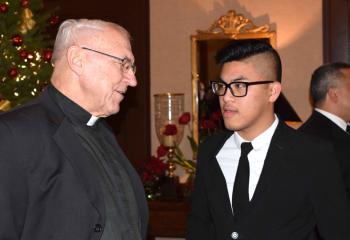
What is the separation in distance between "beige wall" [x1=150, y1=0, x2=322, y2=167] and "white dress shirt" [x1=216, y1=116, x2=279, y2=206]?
258 centimetres

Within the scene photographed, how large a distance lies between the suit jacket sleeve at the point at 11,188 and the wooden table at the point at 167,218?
9.53ft

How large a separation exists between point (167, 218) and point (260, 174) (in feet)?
7.75

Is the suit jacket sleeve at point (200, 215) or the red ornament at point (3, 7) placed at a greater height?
the red ornament at point (3, 7)

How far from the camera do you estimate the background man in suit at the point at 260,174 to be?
2.24 metres

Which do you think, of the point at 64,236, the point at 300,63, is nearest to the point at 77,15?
the point at 300,63

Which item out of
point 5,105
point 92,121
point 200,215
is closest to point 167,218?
point 5,105

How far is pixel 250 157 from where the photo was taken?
2.38m

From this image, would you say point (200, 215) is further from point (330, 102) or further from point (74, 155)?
point (330, 102)

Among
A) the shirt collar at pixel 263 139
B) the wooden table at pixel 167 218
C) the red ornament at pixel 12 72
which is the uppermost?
the red ornament at pixel 12 72

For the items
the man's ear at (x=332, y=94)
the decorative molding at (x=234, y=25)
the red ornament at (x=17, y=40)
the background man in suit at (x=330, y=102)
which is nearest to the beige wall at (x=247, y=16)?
the decorative molding at (x=234, y=25)

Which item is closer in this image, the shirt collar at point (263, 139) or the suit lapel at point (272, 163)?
the suit lapel at point (272, 163)

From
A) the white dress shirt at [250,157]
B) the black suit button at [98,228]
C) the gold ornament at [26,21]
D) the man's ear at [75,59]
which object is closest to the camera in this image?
the black suit button at [98,228]

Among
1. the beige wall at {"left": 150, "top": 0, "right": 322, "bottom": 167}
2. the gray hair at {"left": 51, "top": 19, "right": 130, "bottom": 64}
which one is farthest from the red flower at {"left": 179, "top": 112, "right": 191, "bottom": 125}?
the gray hair at {"left": 51, "top": 19, "right": 130, "bottom": 64}

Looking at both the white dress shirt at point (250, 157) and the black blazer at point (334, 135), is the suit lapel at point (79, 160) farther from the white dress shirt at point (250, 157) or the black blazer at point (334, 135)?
the black blazer at point (334, 135)
